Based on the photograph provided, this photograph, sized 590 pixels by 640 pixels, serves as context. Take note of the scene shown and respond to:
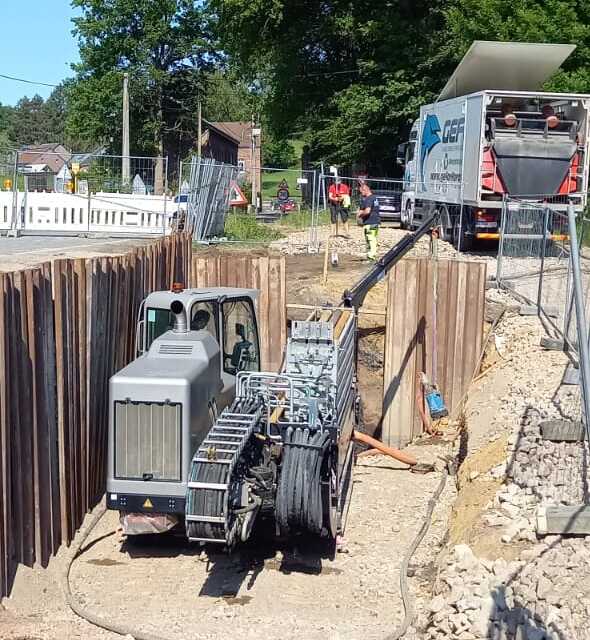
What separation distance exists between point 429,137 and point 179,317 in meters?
17.1

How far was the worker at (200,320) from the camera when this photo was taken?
8.74 metres

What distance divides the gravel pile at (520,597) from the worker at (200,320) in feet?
11.0

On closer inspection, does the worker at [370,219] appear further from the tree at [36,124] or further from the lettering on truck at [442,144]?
the tree at [36,124]

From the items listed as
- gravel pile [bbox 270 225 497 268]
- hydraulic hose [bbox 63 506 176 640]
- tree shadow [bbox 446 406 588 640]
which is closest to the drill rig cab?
hydraulic hose [bbox 63 506 176 640]

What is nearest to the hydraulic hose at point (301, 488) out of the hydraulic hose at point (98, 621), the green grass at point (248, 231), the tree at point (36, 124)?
the hydraulic hose at point (98, 621)

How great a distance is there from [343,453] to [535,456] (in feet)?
Result: 6.89

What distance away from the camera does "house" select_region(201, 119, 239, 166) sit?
2544 inches

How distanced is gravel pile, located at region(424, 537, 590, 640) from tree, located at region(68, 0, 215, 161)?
55661 millimetres

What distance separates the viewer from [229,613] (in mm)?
7227

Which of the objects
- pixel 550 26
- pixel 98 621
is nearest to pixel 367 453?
pixel 98 621

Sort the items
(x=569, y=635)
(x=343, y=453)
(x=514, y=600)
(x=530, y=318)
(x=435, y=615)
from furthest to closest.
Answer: (x=530, y=318)
(x=343, y=453)
(x=435, y=615)
(x=514, y=600)
(x=569, y=635)

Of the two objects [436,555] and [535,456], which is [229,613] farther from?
[535,456]

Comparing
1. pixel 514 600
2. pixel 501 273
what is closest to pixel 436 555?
pixel 514 600

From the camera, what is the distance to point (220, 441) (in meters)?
7.09
